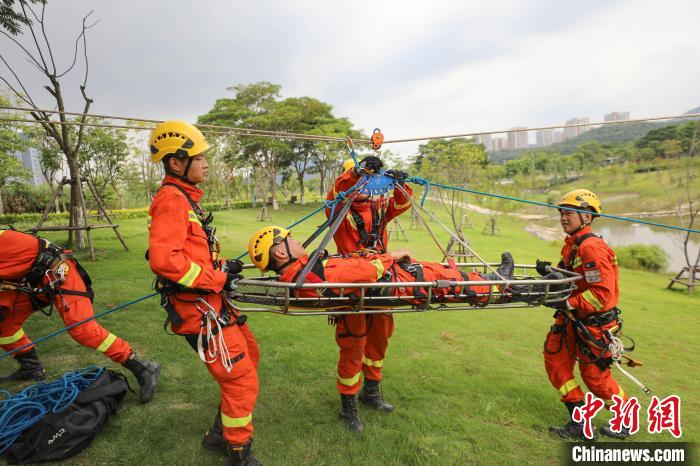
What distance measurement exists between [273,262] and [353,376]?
145 cm

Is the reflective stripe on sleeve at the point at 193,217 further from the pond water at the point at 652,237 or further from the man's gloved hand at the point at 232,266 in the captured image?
the pond water at the point at 652,237

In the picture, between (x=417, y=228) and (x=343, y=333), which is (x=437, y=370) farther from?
(x=417, y=228)

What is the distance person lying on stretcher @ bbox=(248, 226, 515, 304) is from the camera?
2.98m

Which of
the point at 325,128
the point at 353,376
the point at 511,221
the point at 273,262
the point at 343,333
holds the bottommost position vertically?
the point at 511,221

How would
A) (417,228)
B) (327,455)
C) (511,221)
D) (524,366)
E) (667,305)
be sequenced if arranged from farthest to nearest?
Result: (511,221)
(417,228)
(667,305)
(524,366)
(327,455)

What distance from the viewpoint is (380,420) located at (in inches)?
151

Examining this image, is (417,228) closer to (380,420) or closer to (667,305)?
(667,305)

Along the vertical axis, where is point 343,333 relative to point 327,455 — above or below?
above

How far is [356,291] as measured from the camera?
301cm

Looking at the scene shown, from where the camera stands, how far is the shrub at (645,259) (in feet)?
58.5

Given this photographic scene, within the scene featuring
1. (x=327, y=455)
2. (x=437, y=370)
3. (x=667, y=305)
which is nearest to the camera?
(x=327, y=455)

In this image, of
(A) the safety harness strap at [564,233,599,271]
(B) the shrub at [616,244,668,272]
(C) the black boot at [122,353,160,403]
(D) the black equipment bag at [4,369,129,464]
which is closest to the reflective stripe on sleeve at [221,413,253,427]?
(D) the black equipment bag at [4,369,129,464]

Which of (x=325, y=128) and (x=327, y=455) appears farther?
A: (x=325, y=128)

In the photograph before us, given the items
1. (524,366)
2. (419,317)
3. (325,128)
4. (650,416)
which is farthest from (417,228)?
(650,416)
